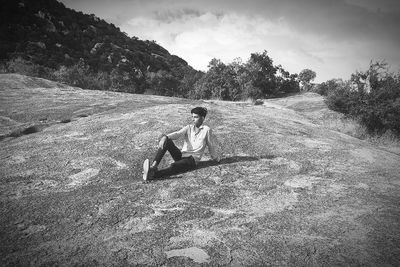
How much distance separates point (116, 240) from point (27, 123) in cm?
835

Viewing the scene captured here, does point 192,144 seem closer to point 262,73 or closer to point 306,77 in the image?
point 262,73

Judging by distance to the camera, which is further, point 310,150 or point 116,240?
point 310,150

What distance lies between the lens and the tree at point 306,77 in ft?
131

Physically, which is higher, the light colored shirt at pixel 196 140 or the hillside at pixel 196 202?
the light colored shirt at pixel 196 140

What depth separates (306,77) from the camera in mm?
41094

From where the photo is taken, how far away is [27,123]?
9.73m

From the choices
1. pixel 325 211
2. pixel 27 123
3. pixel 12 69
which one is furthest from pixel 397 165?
pixel 12 69

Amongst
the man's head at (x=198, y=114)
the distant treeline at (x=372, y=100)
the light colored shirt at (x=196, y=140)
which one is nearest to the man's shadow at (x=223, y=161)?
the light colored shirt at (x=196, y=140)

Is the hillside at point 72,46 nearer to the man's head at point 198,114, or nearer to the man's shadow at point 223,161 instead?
the man's shadow at point 223,161

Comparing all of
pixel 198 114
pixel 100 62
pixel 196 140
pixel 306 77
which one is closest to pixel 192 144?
pixel 196 140

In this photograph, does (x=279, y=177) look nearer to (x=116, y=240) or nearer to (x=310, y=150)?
(x=310, y=150)

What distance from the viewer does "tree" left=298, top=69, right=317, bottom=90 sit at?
131ft

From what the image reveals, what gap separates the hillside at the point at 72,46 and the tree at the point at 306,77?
21463 millimetres

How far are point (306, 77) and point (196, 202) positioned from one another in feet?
135
